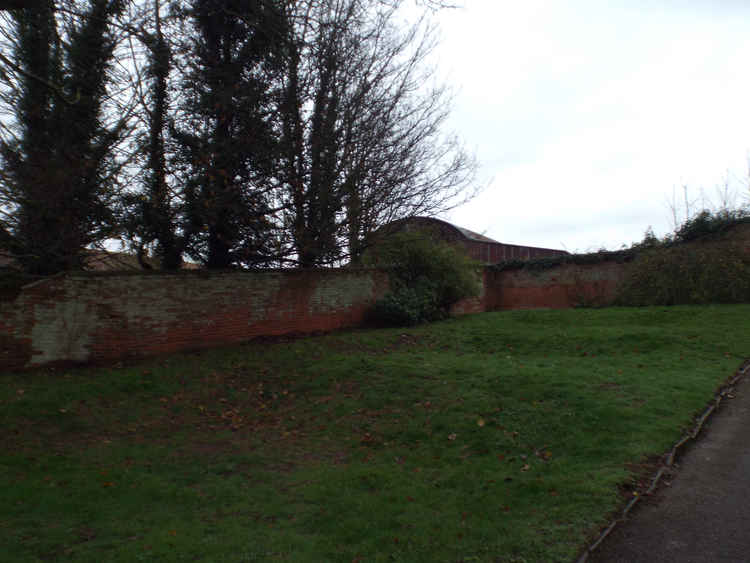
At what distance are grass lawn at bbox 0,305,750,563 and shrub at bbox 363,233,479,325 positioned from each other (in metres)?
3.20

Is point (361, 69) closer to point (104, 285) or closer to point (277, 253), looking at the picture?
point (277, 253)

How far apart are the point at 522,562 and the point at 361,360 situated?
21.4ft

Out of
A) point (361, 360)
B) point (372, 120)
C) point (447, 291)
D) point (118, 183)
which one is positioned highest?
point (372, 120)

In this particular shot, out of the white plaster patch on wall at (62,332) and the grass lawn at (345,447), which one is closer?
the grass lawn at (345,447)

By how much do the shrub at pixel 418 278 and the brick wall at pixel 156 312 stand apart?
1.59 metres

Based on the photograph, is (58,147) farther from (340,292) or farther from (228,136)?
(340,292)

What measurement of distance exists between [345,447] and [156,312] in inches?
223

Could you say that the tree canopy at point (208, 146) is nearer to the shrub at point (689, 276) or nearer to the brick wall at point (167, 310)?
the brick wall at point (167, 310)

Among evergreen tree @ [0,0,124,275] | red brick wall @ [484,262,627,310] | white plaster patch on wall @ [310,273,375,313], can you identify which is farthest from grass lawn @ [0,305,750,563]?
red brick wall @ [484,262,627,310]

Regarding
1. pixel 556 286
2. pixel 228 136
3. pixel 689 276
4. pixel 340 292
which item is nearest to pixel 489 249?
pixel 556 286

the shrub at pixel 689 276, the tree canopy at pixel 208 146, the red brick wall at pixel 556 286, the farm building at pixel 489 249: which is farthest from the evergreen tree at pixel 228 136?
the red brick wall at pixel 556 286

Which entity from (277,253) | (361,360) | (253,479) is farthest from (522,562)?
(277,253)

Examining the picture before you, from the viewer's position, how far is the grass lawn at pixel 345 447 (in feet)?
13.5

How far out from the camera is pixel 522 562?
11.6ft
